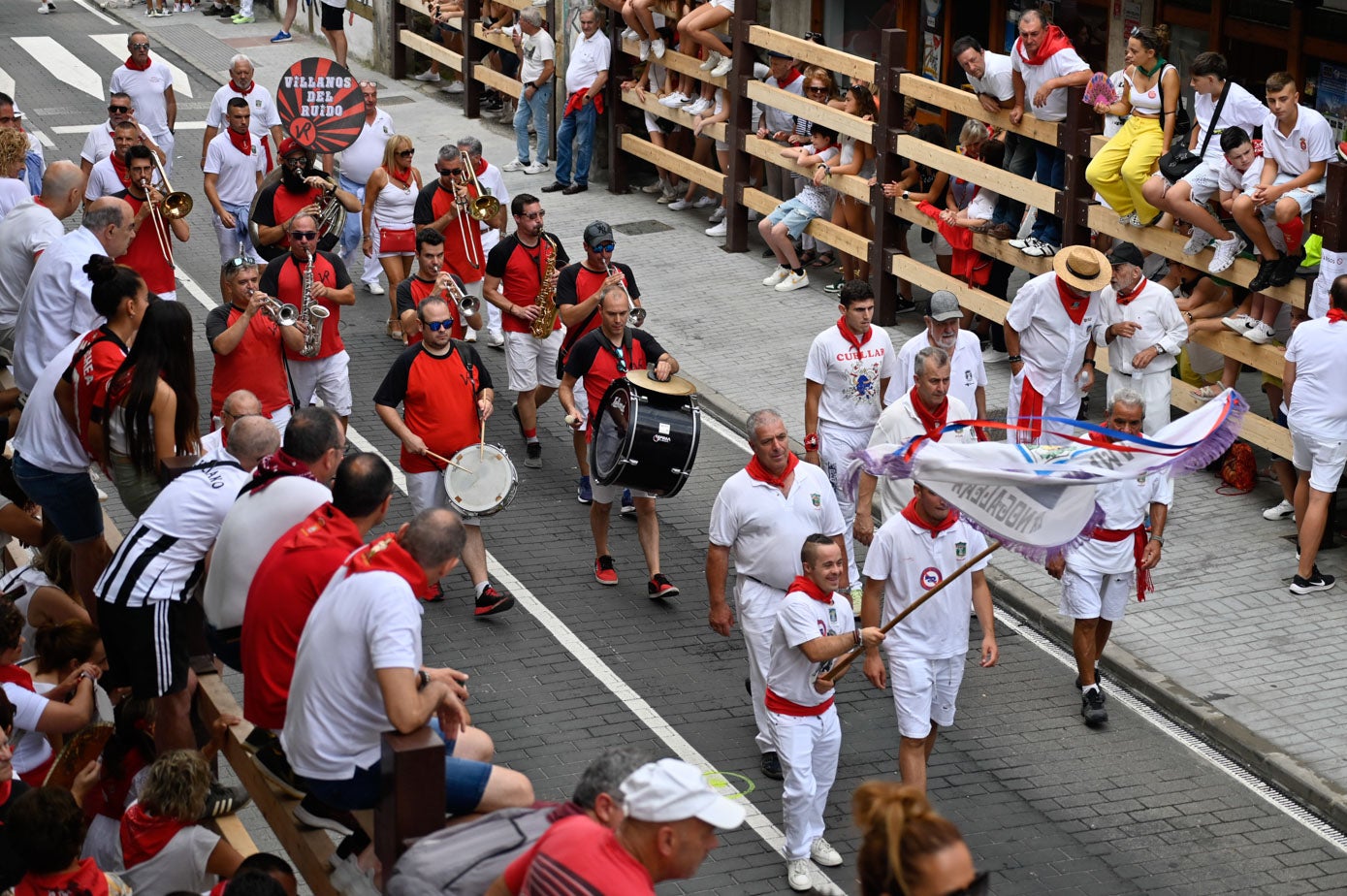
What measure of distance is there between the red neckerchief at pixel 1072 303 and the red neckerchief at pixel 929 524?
4077mm

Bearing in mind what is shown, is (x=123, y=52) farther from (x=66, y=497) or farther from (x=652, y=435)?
(x=66, y=497)

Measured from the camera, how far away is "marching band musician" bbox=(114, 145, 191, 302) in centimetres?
1347

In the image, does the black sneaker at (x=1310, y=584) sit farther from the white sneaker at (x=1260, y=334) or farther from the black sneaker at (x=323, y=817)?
the black sneaker at (x=323, y=817)

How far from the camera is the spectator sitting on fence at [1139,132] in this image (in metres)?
13.4

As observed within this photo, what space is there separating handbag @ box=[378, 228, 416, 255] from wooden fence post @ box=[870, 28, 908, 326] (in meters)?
4.47

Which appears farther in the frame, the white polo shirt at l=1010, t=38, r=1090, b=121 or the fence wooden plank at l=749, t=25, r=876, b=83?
the fence wooden plank at l=749, t=25, r=876, b=83

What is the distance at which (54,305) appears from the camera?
10.3 m

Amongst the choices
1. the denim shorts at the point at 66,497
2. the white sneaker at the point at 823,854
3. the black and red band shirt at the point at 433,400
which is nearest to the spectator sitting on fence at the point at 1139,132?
the black and red band shirt at the point at 433,400

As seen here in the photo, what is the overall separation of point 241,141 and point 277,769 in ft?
36.6

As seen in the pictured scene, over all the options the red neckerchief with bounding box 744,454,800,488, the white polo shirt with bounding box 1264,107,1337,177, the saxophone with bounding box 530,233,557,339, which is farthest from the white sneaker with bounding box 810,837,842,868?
the white polo shirt with bounding box 1264,107,1337,177

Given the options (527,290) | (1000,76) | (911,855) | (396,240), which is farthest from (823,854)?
(396,240)

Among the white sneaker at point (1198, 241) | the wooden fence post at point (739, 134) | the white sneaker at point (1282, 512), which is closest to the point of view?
the white sneaker at point (1282, 512)

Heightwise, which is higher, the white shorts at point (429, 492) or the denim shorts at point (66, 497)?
the denim shorts at point (66, 497)

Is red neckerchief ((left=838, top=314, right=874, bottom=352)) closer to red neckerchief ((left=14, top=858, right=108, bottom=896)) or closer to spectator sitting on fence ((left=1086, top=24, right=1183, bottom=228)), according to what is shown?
spectator sitting on fence ((left=1086, top=24, right=1183, bottom=228))
